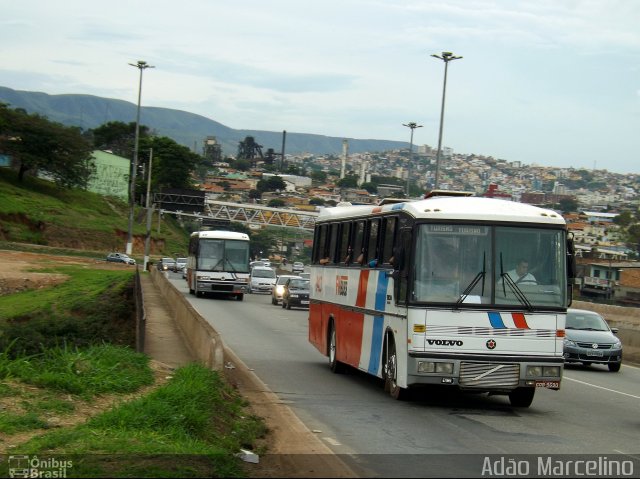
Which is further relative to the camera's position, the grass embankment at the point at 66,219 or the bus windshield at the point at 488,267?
the grass embankment at the point at 66,219

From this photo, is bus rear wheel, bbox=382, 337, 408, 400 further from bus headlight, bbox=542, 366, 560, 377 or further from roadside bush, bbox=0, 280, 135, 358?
roadside bush, bbox=0, 280, 135, 358

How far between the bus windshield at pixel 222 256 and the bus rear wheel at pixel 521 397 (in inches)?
1291

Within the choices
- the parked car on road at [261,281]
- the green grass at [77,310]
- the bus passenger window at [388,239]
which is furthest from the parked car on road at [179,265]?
the bus passenger window at [388,239]

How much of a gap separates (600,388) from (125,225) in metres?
80.7

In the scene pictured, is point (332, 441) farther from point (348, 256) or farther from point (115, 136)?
point (115, 136)

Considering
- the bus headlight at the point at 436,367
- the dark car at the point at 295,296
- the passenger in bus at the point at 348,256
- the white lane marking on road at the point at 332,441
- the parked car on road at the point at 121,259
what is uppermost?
the passenger in bus at the point at 348,256

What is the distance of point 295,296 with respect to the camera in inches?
1829

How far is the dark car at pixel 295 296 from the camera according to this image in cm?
4638

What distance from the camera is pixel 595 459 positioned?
1099 centimetres

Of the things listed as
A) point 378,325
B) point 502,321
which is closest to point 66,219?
point 378,325

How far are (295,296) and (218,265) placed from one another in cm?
404

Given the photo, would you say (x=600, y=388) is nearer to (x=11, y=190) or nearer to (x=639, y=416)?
(x=639, y=416)

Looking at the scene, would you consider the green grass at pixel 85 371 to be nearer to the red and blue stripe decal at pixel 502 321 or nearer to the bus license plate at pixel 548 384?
the red and blue stripe decal at pixel 502 321

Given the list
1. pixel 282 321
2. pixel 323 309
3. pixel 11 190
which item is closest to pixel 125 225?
pixel 11 190
